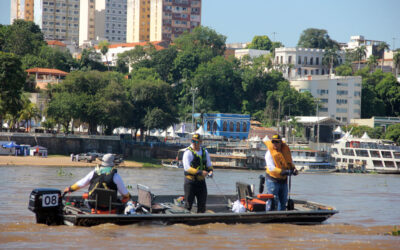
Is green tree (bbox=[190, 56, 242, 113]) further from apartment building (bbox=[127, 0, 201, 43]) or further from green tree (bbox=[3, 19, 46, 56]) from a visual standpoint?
apartment building (bbox=[127, 0, 201, 43])

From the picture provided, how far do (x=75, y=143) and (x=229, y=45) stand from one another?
314 feet

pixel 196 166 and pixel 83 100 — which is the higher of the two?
pixel 83 100

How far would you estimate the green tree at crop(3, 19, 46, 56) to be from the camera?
106075mm

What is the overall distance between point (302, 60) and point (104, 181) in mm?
120803

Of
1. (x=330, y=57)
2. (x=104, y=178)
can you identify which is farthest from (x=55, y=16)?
(x=104, y=178)

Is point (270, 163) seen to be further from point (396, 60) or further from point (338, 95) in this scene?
point (396, 60)

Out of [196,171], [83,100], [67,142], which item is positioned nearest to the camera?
[196,171]

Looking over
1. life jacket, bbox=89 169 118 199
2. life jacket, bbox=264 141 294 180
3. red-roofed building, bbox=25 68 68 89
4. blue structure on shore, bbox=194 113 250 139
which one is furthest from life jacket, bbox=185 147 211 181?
blue structure on shore, bbox=194 113 250 139

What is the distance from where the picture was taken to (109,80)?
77438 mm

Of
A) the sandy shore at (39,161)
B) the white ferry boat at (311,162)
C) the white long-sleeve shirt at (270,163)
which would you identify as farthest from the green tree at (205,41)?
the white long-sleeve shirt at (270,163)

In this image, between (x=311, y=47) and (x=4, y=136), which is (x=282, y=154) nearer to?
(x=4, y=136)

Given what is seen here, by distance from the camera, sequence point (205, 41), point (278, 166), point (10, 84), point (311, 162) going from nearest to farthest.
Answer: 1. point (278, 166)
2. point (10, 84)
3. point (311, 162)
4. point (205, 41)

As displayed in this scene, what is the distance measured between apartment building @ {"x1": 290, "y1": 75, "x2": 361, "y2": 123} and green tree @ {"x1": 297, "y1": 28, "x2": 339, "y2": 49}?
38484 mm

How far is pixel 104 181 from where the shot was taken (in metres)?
14.5
